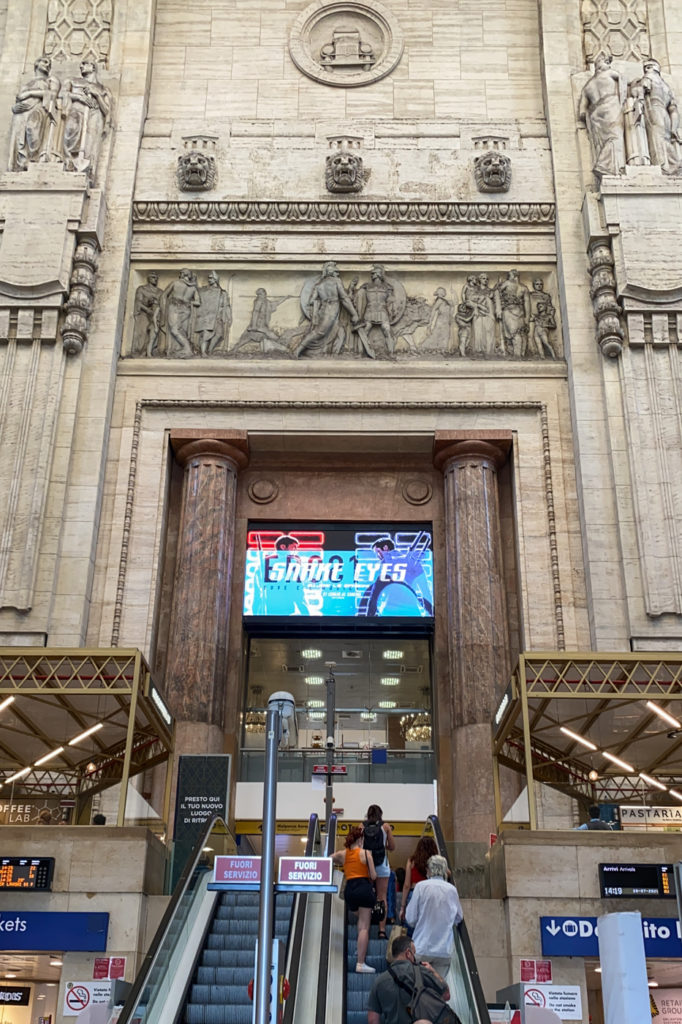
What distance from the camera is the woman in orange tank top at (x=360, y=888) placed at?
38.2 ft

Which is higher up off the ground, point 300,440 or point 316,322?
point 316,322

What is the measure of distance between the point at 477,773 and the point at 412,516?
237 inches

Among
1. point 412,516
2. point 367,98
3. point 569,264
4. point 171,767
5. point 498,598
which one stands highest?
point 367,98

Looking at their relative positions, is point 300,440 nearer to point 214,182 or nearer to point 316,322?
point 316,322

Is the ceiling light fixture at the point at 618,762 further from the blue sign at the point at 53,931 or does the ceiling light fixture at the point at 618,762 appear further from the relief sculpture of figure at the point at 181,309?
the relief sculpture of figure at the point at 181,309

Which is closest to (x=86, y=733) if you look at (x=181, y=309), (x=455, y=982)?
(x=181, y=309)

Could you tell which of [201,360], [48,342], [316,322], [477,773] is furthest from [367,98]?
[477,773]

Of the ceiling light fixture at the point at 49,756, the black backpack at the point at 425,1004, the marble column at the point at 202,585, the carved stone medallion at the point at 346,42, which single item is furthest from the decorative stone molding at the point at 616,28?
the black backpack at the point at 425,1004

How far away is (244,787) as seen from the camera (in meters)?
22.9

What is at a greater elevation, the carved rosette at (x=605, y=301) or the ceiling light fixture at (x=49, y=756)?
the carved rosette at (x=605, y=301)

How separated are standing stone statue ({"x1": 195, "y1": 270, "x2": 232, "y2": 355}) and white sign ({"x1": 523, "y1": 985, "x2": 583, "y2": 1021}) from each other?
15.8 meters

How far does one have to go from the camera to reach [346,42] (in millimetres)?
28672

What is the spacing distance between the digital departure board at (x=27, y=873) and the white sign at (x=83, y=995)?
52.9 inches

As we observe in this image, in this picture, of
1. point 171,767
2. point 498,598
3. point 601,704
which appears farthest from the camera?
point 498,598
